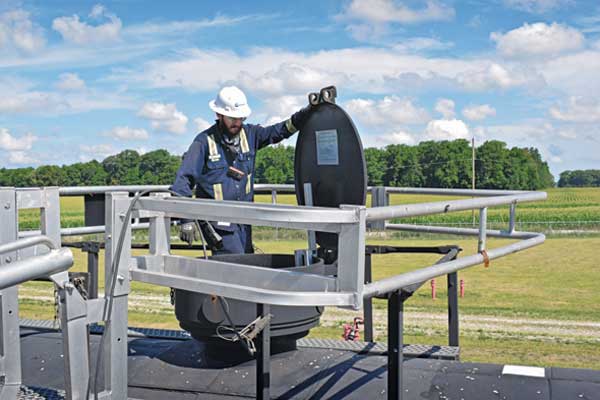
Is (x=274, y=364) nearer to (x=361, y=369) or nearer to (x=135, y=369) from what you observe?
(x=361, y=369)

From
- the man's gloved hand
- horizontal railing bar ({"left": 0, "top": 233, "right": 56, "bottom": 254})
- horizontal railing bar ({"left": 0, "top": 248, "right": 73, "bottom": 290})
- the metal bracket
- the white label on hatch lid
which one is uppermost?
the metal bracket

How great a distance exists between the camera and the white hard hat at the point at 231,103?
4.70m

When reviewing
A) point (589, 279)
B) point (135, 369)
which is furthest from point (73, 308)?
point (589, 279)

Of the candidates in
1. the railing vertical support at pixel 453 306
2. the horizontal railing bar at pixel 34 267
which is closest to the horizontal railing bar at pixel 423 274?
the railing vertical support at pixel 453 306

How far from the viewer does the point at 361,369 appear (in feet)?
10.9

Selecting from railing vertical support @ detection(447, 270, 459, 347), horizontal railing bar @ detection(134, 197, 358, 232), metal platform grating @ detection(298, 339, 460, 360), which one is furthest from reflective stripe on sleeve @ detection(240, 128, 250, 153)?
horizontal railing bar @ detection(134, 197, 358, 232)

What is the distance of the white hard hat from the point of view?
4703 millimetres

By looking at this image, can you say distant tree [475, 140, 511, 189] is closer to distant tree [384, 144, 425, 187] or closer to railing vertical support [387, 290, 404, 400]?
distant tree [384, 144, 425, 187]

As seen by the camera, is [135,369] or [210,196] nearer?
[135,369]

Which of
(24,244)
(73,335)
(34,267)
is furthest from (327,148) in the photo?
(34,267)

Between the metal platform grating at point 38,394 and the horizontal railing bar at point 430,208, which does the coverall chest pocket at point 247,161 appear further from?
the metal platform grating at point 38,394

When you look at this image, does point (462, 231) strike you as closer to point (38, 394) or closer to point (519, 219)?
point (38, 394)

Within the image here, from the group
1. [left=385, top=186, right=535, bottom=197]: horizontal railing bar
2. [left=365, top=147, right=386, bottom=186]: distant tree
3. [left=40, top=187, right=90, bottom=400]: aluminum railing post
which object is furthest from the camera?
[left=365, top=147, right=386, bottom=186]: distant tree

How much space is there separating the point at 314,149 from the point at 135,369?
149 centimetres
